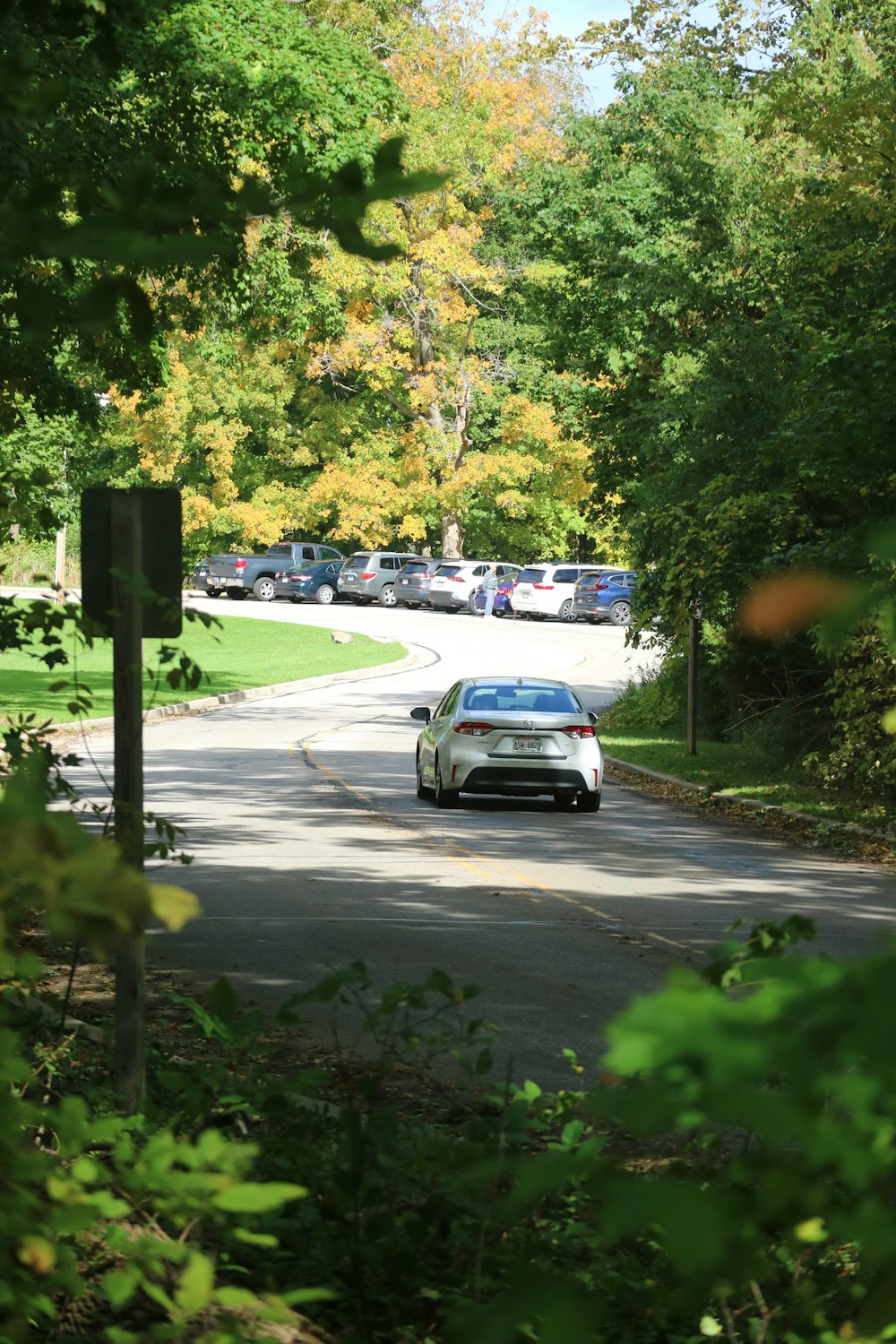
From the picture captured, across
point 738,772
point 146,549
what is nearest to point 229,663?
point 738,772

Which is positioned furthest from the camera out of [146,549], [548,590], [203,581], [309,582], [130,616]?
[203,581]

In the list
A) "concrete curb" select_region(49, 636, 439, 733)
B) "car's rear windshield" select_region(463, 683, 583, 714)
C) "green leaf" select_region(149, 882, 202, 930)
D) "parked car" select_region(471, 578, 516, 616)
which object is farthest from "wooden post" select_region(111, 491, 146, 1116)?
"parked car" select_region(471, 578, 516, 616)

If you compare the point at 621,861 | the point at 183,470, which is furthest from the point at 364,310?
the point at 621,861

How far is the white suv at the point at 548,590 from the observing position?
210 ft

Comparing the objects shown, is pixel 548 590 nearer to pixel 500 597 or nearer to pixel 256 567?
pixel 500 597

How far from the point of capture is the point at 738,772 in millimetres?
23547

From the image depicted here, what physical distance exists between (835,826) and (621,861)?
3.73 metres

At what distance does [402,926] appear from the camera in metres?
11.2

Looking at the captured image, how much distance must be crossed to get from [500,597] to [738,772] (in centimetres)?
4248

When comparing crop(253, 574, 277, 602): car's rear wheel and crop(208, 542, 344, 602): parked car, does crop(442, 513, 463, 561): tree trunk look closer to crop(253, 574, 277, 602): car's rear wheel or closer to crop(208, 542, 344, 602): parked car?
crop(208, 542, 344, 602): parked car

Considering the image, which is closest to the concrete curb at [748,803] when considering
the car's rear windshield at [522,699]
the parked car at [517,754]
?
the parked car at [517,754]

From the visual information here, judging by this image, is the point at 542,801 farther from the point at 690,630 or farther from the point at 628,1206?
the point at 628,1206

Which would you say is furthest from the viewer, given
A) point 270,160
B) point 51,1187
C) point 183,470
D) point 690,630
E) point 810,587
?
point 183,470

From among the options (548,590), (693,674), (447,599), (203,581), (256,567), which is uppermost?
(256,567)
